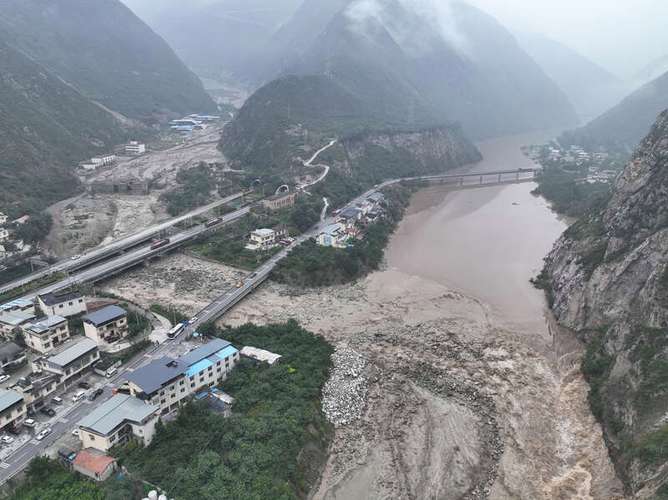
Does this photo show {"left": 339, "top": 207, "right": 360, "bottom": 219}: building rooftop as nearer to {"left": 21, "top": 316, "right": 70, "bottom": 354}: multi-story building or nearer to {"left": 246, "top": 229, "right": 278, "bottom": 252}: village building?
{"left": 246, "top": 229, "right": 278, "bottom": 252}: village building

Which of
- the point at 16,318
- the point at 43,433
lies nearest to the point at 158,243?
the point at 16,318

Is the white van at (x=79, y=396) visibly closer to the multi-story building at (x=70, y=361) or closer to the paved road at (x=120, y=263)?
the multi-story building at (x=70, y=361)

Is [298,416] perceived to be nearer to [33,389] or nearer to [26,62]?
[33,389]

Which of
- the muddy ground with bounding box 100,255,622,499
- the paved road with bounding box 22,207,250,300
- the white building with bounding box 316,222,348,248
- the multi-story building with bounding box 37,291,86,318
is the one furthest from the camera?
the white building with bounding box 316,222,348,248

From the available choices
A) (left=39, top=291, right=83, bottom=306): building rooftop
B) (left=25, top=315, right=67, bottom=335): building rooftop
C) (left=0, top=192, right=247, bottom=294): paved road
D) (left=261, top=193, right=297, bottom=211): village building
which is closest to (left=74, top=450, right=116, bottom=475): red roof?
(left=25, top=315, right=67, bottom=335): building rooftop

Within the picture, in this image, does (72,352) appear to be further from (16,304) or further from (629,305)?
(629,305)

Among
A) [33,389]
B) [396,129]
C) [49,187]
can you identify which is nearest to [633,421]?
[33,389]
